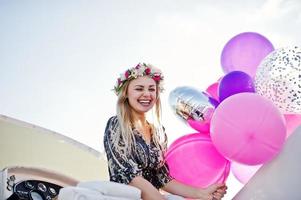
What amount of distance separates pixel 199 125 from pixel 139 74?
466 millimetres

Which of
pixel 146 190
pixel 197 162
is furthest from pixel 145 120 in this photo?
pixel 146 190

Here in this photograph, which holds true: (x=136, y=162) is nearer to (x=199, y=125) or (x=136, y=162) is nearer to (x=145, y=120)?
(x=145, y=120)

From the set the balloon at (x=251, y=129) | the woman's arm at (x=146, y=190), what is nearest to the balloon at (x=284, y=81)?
the balloon at (x=251, y=129)

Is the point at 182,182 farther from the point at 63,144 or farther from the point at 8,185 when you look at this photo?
the point at 63,144

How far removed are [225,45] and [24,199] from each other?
5.78 ft

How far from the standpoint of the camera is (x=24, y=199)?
310cm

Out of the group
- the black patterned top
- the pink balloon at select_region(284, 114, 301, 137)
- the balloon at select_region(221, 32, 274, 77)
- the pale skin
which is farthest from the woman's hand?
the balloon at select_region(221, 32, 274, 77)

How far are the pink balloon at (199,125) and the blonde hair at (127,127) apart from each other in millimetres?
183

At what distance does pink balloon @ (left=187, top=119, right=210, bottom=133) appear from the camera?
2.56m

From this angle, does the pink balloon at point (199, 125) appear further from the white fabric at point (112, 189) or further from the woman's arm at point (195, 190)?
the white fabric at point (112, 189)

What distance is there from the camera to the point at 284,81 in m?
2.45

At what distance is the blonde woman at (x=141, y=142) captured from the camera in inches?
89.1

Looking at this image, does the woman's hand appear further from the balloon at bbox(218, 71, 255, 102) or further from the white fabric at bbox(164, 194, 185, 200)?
the balloon at bbox(218, 71, 255, 102)

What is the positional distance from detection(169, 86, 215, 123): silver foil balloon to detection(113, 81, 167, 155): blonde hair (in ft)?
0.51
